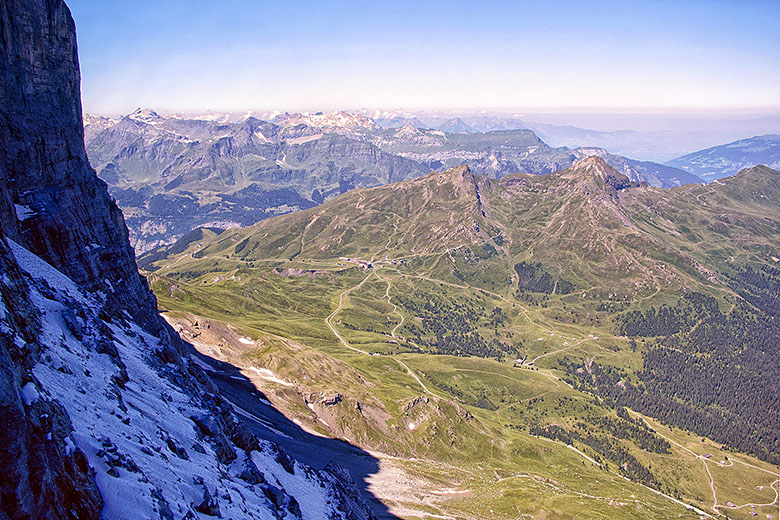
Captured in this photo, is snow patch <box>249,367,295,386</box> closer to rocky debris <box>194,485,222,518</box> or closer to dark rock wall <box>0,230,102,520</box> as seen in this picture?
rocky debris <box>194,485,222,518</box>

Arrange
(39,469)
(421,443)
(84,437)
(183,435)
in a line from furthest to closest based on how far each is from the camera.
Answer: (421,443) < (183,435) < (84,437) < (39,469)

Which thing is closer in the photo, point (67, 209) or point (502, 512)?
point (67, 209)

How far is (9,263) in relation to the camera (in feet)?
133

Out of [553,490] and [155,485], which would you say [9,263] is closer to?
[155,485]

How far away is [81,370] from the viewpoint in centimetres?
4738

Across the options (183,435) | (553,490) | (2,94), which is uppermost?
(2,94)

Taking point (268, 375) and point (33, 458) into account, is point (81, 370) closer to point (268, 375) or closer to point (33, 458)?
point (33, 458)

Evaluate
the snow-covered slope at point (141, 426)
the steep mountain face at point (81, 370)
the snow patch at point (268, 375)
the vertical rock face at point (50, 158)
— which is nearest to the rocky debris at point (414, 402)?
the snow patch at point (268, 375)

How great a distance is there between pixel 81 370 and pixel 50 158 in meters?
51.0

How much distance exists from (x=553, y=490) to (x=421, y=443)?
171 feet

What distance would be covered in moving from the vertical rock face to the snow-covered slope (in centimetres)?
897

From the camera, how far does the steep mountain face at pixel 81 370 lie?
29.3 m

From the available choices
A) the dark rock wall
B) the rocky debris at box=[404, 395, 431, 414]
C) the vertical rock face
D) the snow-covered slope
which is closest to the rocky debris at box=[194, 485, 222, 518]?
the snow-covered slope

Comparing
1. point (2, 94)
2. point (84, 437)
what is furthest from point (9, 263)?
point (2, 94)
